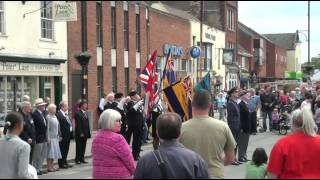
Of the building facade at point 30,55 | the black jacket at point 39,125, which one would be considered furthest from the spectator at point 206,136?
the building facade at point 30,55

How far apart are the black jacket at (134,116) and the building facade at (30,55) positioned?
559 cm

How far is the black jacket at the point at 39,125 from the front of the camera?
14906mm

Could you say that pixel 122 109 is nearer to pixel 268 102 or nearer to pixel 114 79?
pixel 268 102

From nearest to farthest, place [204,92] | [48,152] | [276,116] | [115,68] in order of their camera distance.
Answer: [204,92] → [48,152] → [276,116] → [115,68]

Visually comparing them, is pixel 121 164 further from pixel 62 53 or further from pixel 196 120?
pixel 62 53

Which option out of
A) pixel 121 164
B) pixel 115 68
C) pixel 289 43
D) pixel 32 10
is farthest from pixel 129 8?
pixel 289 43

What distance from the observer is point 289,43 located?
357ft

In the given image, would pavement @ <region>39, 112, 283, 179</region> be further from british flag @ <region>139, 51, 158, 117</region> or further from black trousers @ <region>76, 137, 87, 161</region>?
british flag @ <region>139, 51, 158, 117</region>

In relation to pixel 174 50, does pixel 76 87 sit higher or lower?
lower

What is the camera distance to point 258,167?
6.62 m

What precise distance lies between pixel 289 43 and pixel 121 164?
104 meters

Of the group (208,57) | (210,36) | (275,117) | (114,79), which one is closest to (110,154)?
(275,117)

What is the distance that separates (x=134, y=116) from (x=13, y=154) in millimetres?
10798

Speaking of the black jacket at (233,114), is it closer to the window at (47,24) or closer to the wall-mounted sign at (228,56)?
the window at (47,24)
